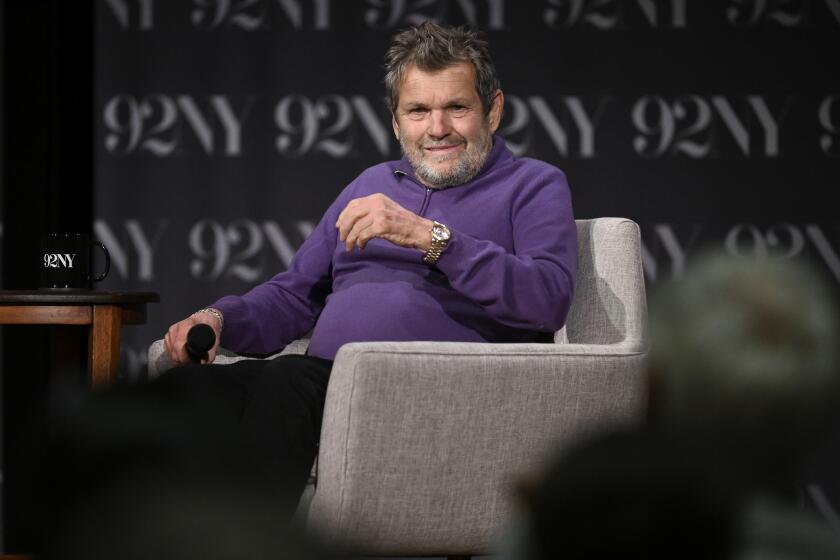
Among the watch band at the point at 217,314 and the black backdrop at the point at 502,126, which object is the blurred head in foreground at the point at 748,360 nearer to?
the watch band at the point at 217,314

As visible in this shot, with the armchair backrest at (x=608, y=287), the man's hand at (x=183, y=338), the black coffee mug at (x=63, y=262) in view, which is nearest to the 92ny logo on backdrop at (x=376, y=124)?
the black coffee mug at (x=63, y=262)

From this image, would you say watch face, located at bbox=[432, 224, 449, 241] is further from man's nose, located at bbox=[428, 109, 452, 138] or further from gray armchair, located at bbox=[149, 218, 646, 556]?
man's nose, located at bbox=[428, 109, 452, 138]

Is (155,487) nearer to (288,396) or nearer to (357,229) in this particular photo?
(288,396)

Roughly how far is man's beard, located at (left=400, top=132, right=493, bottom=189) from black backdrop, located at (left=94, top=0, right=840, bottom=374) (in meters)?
1.20

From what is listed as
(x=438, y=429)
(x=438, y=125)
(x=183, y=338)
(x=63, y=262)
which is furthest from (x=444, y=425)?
(x=63, y=262)

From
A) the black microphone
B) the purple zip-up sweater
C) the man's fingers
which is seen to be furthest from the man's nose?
the black microphone

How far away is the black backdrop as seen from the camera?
11.0 ft

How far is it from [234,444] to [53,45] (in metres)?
3.28

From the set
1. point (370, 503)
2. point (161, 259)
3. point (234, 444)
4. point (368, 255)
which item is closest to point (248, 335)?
point (368, 255)

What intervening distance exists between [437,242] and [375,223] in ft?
0.40

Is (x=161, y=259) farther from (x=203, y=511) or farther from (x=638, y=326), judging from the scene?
(x=203, y=511)

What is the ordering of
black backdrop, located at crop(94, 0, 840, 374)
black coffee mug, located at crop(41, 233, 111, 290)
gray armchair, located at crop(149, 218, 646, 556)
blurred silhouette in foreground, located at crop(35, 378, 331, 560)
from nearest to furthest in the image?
blurred silhouette in foreground, located at crop(35, 378, 331, 560) → gray armchair, located at crop(149, 218, 646, 556) → black coffee mug, located at crop(41, 233, 111, 290) → black backdrop, located at crop(94, 0, 840, 374)

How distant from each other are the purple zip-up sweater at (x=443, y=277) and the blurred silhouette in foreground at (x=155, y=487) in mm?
1648

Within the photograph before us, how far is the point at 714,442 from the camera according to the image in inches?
6.2
